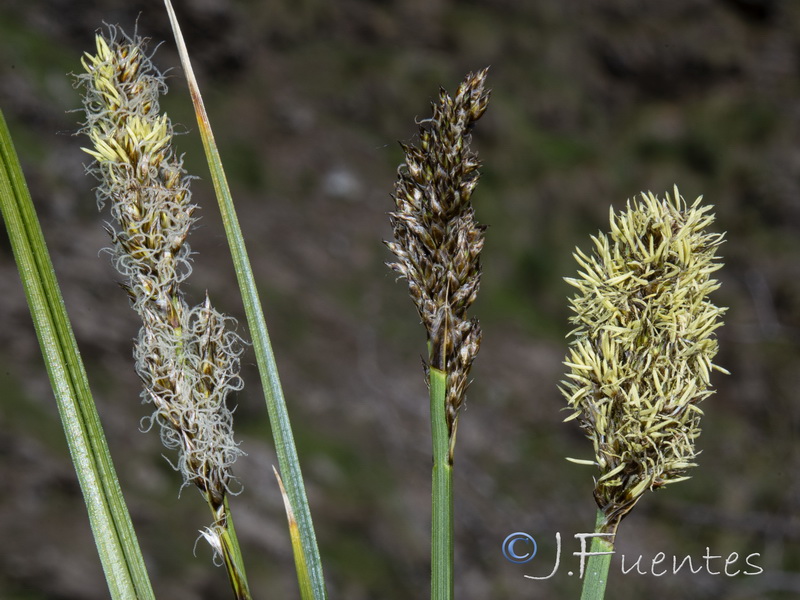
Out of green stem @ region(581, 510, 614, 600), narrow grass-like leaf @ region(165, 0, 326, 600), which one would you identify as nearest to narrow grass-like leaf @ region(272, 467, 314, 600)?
narrow grass-like leaf @ region(165, 0, 326, 600)

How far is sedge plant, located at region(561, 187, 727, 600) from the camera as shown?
Result: 295mm

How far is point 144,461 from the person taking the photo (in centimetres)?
133

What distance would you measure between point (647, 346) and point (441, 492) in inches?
4.3

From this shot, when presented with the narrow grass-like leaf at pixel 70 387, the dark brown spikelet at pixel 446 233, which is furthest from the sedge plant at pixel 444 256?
the narrow grass-like leaf at pixel 70 387

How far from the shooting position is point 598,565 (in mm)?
297

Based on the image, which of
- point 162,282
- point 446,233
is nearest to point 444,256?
point 446,233

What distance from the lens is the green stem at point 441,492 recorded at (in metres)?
0.30

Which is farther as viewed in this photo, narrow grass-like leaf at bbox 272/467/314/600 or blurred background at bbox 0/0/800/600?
blurred background at bbox 0/0/800/600

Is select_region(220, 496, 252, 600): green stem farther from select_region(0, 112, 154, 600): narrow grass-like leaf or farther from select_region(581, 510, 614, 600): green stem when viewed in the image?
select_region(581, 510, 614, 600): green stem

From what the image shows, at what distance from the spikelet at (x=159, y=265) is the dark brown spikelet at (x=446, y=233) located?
0.30 feet

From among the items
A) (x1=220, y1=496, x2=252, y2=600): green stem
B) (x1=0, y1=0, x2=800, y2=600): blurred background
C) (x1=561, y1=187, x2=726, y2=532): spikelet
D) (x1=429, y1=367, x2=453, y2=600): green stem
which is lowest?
(x1=220, y1=496, x2=252, y2=600): green stem

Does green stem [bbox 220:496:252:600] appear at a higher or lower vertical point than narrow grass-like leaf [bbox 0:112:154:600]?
lower

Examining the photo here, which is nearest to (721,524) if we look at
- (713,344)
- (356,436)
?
(356,436)

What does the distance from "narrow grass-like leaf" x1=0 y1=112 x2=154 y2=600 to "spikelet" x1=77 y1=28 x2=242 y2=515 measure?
0.09ft
